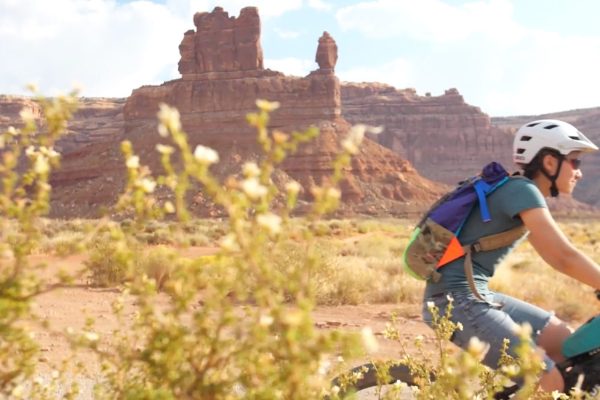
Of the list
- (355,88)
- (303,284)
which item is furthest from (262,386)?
(355,88)

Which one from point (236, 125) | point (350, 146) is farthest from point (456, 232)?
point (236, 125)

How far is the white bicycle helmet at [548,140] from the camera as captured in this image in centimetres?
329

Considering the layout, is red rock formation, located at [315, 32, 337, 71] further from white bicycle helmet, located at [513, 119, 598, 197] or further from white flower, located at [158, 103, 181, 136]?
white flower, located at [158, 103, 181, 136]

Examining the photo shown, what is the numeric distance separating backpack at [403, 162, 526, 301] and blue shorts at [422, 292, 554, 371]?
0.08 metres

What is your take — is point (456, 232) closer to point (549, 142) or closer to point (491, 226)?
point (491, 226)

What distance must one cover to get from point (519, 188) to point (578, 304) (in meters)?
8.80

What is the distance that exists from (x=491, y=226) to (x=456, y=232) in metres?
0.17

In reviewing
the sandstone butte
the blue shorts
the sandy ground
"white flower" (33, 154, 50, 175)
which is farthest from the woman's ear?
the sandstone butte

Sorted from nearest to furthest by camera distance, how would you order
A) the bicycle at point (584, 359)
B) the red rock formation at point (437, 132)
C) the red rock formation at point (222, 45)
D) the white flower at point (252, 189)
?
the white flower at point (252, 189)
the bicycle at point (584, 359)
the red rock formation at point (222, 45)
the red rock formation at point (437, 132)

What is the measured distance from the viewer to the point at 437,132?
103438 mm

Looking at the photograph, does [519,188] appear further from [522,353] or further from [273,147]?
[273,147]

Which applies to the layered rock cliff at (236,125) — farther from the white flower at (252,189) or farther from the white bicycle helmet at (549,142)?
the white flower at (252,189)

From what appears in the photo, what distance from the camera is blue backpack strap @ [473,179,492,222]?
315 cm

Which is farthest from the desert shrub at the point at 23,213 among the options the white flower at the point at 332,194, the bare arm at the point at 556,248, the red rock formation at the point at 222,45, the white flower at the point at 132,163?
the red rock formation at the point at 222,45
